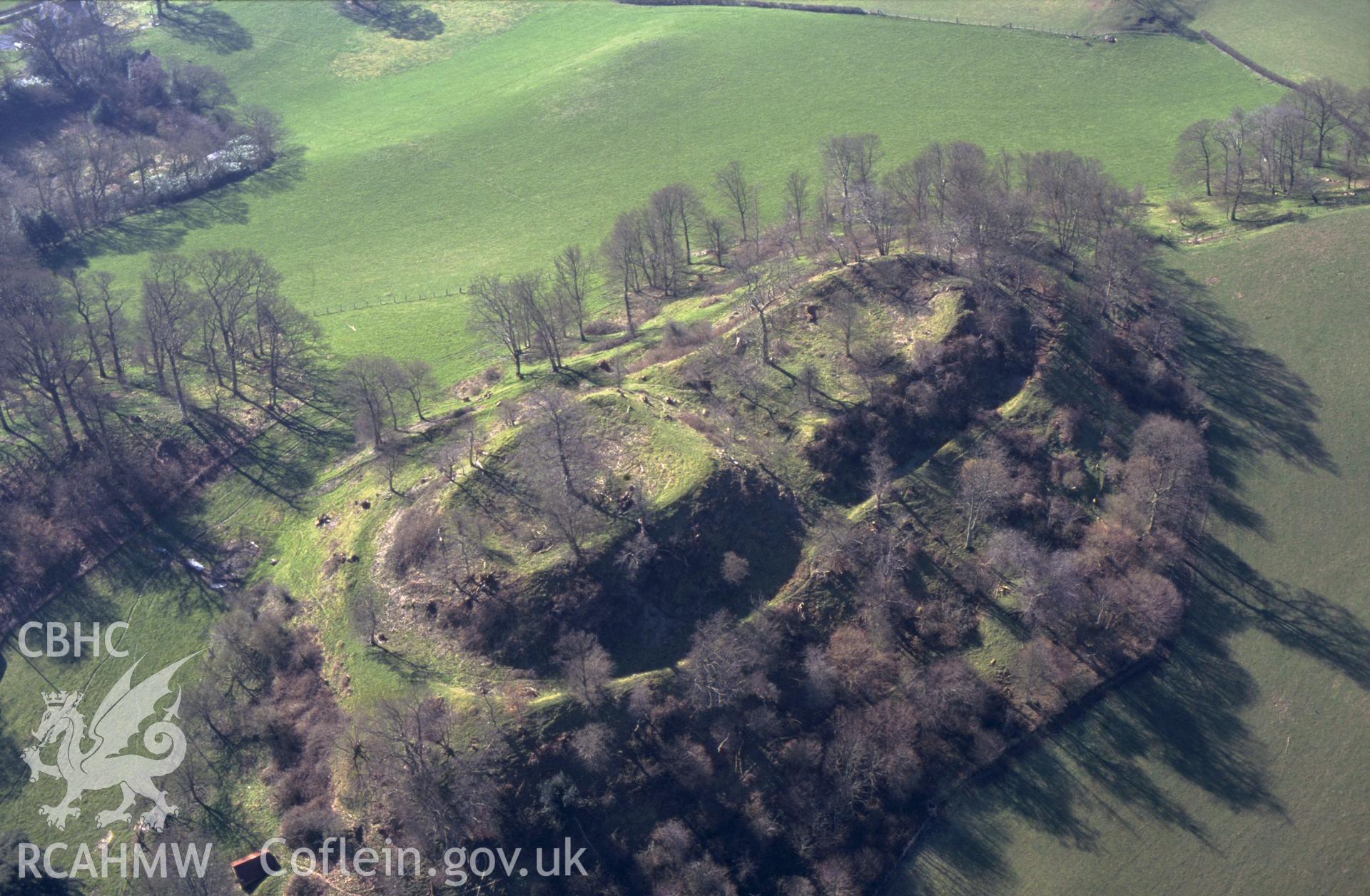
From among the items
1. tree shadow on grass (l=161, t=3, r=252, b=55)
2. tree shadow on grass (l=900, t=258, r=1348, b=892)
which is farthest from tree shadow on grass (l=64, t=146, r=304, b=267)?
tree shadow on grass (l=900, t=258, r=1348, b=892)

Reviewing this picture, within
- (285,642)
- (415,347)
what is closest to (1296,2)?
(415,347)

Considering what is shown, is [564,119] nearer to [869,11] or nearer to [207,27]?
[869,11]

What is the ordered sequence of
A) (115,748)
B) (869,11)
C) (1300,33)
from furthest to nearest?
(869,11)
(1300,33)
(115,748)

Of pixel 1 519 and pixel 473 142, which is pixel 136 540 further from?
pixel 473 142

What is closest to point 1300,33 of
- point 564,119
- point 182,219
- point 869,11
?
point 869,11

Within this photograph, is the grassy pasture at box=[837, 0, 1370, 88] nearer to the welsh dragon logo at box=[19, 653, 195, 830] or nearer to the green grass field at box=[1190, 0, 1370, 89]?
the green grass field at box=[1190, 0, 1370, 89]
